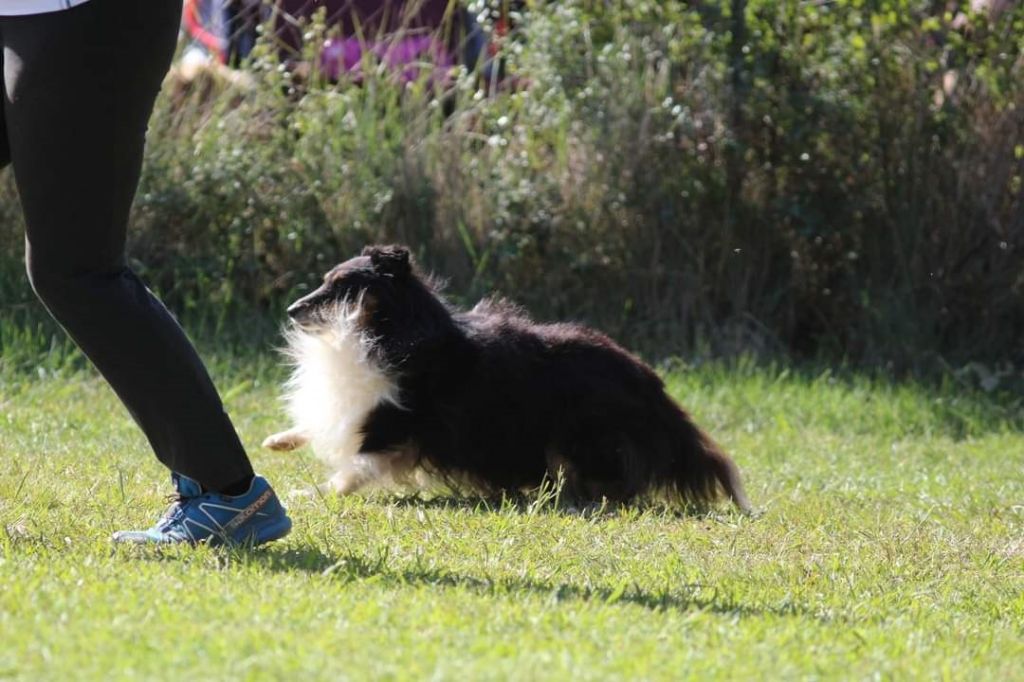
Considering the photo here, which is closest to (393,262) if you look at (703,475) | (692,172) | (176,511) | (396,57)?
(703,475)

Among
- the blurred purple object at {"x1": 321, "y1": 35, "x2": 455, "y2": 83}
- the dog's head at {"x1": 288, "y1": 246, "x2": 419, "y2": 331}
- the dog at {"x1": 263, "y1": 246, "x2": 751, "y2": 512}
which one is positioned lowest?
the dog at {"x1": 263, "y1": 246, "x2": 751, "y2": 512}

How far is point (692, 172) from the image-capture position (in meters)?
9.38

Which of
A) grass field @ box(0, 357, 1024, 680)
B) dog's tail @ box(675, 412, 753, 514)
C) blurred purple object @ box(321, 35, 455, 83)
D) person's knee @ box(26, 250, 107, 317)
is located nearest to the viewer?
grass field @ box(0, 357, 1024, 680)

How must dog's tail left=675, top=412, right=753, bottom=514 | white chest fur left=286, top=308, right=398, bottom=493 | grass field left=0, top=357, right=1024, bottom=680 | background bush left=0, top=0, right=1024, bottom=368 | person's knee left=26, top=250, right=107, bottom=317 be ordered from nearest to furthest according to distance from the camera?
grass field left=0, top=357, right=1024, bottom=680
person's knee left=26, top=250, right=107, bottom=317
white chest fur left=286, top=308, right=398, bottom=493
dog's tail left=675, top=412, right=753, bottom=514
background bush left=0, top=0, right=1024, bottom=368

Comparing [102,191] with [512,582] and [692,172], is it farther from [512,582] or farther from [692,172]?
[692,172]

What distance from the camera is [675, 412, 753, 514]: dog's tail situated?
552 centimetres

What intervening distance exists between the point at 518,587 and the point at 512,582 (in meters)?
0.06

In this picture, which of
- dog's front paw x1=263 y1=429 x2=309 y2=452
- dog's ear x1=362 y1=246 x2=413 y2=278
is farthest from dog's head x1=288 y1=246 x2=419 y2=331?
dog's front paw x1=263 y1=429 x2=309 y2=452

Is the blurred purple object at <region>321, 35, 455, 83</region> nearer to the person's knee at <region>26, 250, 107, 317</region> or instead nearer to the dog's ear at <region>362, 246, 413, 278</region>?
the dog's ear at <region>362, 246, 413, 278</region>

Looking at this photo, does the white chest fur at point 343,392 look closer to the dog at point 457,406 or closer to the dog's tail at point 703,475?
the dog at point 457,406

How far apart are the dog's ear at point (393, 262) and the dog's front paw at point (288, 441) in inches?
26.7

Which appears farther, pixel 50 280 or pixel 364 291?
pixel 364 291

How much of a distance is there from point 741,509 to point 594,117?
4.22 metres

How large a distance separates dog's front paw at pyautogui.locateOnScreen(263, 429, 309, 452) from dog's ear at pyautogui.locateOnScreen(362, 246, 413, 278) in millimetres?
679
